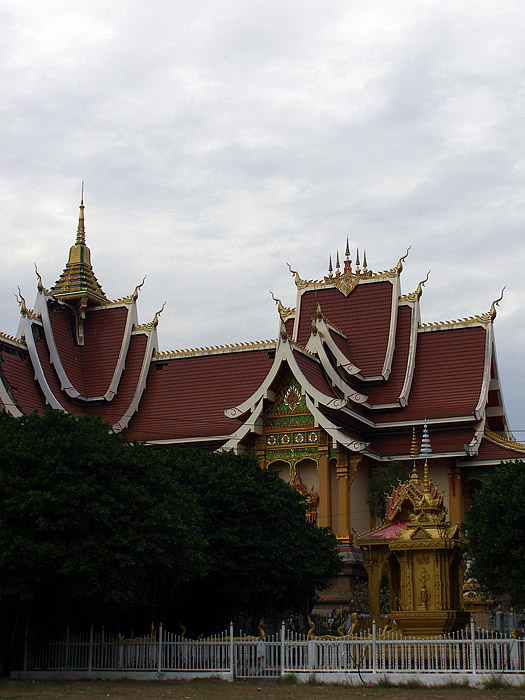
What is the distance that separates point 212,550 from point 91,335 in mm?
18865

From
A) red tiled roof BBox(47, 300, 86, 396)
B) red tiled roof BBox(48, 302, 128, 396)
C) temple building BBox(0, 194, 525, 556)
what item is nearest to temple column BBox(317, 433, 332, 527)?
temple building BBox(0, 194, 525, 556)

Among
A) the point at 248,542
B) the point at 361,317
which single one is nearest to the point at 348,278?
the point at 361,317

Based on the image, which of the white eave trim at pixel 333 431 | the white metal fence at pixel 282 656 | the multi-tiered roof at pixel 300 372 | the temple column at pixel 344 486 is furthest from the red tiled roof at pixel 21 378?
the white metal fence at pixel 282 656

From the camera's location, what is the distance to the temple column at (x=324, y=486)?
31.9 metres

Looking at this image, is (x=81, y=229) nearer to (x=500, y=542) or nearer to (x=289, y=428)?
(x=289, y=428)

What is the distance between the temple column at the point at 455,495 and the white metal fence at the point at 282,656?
13.7 metres

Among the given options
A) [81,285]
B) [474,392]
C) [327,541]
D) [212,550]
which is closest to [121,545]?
[212,550]

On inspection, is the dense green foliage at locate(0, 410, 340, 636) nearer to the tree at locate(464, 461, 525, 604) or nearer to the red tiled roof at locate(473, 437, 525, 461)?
the tree at locate(464, 461, 525, 604)

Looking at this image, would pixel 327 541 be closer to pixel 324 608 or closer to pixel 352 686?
pixel 324 608

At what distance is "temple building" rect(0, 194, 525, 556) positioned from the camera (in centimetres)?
3269

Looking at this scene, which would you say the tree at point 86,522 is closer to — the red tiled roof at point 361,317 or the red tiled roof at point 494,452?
the red tiled roof at point 494,452

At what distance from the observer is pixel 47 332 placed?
1496 inches

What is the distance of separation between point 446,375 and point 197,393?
8.82m

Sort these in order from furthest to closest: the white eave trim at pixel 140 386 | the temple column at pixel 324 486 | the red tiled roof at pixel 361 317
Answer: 1. the white eave trim at pixel 140 386
2. the red tiled roof at pixel 361 317
3. the temple column at pixel 324 486
